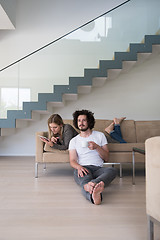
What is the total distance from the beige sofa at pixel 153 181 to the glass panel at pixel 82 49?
156 inches

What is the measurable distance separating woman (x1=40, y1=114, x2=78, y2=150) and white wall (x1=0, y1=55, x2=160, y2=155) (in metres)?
2.62

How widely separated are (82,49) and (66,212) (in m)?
3.95

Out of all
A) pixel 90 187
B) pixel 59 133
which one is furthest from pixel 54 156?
pixel 90 187

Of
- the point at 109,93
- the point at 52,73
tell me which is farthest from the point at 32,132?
the point at 109,93

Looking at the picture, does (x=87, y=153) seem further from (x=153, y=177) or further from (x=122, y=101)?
(x=122, y=101)

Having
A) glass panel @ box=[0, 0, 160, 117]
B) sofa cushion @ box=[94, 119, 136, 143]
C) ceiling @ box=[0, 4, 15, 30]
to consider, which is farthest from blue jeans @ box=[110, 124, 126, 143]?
ceiling @ box=[0, 4, 15, 30]

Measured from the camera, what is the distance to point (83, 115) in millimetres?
2879

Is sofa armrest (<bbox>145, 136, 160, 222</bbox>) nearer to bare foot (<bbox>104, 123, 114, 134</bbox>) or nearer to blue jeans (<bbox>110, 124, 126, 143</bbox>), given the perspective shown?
blue jeans (<bbox>110, 124, 126, 143</bbox>)

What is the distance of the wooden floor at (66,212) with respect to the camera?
5.16 ft

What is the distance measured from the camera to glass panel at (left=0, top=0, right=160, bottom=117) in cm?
509

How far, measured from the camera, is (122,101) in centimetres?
603

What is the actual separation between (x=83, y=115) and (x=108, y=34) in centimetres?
309

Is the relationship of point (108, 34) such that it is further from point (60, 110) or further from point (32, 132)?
point (32, 132)

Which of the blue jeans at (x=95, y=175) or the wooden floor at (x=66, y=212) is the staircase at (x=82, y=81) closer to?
the wooden floor at (x=66, y=212)
